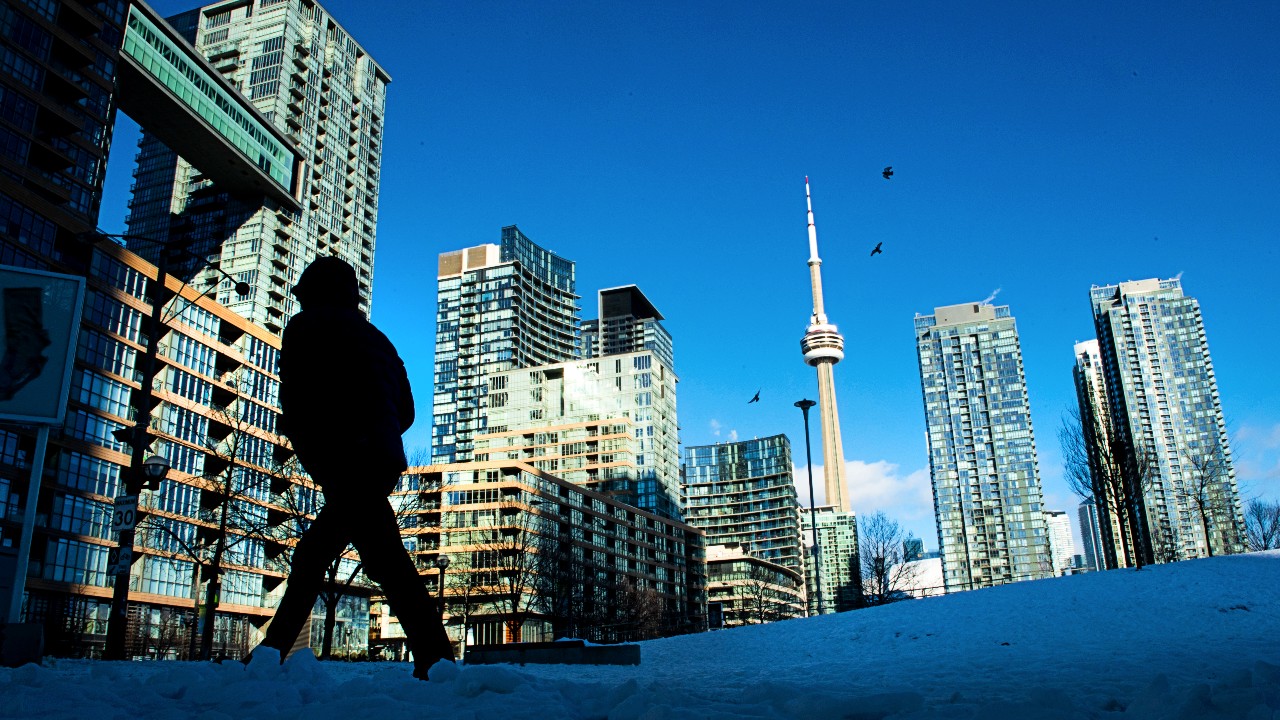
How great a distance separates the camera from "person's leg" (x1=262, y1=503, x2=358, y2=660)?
8023 millimetres

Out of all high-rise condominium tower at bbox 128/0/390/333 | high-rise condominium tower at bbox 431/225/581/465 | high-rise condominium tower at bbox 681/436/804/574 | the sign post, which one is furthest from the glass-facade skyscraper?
high-rise condominium tower at bbox 681/436/804/574

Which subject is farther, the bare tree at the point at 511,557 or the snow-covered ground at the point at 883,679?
the bare tree at the point at 511,557

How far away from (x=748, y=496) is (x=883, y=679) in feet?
589

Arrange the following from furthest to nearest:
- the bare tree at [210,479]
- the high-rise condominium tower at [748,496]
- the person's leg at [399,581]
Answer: the high-rise condominium tower at [748,496]
the bare tree at [210,479]
the person's leg at [399,581]

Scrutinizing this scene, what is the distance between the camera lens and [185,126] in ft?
292

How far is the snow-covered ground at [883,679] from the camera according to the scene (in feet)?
17.4

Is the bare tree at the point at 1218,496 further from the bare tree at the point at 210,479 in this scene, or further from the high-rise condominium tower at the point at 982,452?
the bare tree at the point at 210,479

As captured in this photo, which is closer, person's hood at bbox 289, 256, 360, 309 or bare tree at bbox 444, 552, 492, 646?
person's hood at bbox 289, 256, 360, 309

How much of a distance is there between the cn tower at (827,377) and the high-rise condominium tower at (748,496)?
29.0 feet

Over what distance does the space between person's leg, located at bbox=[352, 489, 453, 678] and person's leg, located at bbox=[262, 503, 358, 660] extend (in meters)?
0.20

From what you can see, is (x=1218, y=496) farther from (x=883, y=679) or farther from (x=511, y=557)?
(x=883, y=679)

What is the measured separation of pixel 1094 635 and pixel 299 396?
654 inches

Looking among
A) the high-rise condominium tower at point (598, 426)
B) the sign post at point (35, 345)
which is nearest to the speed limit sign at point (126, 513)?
the sign post at point (35, 345)

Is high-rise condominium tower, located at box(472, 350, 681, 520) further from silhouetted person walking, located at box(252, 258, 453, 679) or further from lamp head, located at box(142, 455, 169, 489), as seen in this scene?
silhouetted person walking, located at box(252, 258, 453, 679)
